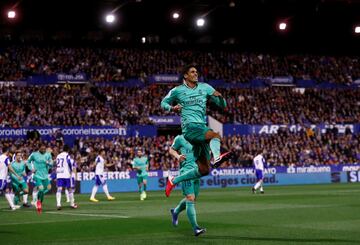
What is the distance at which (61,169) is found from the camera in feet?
88.3

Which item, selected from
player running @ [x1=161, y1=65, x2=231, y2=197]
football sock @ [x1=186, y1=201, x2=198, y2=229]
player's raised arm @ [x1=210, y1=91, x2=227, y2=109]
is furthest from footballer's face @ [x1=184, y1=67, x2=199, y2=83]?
football sock @ [x1=186, y1=201, x2=198, y2=229]

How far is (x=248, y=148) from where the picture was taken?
176 feet

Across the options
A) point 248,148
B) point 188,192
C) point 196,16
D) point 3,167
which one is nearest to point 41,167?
point 3,167

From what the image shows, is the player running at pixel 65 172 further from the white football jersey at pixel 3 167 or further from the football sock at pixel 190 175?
the football sock at pixel 190 175

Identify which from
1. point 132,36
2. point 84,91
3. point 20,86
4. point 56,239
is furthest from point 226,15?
point 56,239

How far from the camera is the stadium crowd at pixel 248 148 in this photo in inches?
1842

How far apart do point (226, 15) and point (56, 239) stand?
162 ft

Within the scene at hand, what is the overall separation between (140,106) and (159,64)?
25.1ft

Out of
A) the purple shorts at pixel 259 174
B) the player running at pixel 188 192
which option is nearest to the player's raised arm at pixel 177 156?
the player running at pixel 188 192

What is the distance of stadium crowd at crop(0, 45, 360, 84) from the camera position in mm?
56562

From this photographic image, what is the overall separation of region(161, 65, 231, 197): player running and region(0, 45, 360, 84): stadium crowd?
42.0m

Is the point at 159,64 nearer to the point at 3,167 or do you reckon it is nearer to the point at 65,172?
the point at 65,172

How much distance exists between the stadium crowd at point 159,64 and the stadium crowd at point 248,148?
9108 mm

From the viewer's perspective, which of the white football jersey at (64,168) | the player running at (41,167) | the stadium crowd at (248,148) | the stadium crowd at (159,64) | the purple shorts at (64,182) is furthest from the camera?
the stadium crowd at (159,64)
